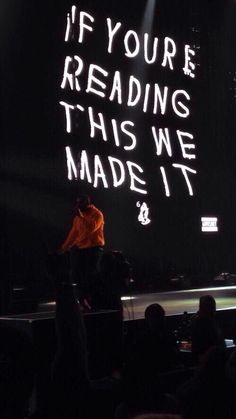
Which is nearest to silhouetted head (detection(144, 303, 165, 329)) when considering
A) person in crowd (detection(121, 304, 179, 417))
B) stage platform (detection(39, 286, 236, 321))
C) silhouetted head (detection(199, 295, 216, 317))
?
person in crowd (detection(121, 304, 179, 417))

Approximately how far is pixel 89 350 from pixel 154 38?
10.5 meters

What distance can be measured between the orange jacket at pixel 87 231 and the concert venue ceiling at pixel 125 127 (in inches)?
132

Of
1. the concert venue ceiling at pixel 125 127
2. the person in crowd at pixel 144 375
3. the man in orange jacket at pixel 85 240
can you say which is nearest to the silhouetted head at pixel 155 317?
the person in crowd at pixel 144 375

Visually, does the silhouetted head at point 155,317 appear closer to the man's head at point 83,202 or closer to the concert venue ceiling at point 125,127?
the man's head at point 83,202

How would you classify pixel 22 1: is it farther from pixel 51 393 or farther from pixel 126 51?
pixel 51 393

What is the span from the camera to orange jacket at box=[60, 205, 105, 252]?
8.33 meters

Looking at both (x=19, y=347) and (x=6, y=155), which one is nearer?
(x=19, y=347)

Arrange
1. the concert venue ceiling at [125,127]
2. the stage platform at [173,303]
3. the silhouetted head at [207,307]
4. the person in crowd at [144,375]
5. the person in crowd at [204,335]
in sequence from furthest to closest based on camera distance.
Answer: the concert venue ceiling at [125,127]
the stage platform at [173,303]
the silhouetted head at [207,307]
the person in crowd at [204,335]
the person in crowd at [144,375]

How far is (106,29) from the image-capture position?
1459 centimetres

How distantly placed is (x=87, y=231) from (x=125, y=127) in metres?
6.87

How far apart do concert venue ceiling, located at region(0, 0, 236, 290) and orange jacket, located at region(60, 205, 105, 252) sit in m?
3.35

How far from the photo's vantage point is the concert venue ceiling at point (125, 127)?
13.0 m

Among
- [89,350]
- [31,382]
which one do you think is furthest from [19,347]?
[89,350]

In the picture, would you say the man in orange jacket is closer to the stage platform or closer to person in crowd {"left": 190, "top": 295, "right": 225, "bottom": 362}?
the stage platform
